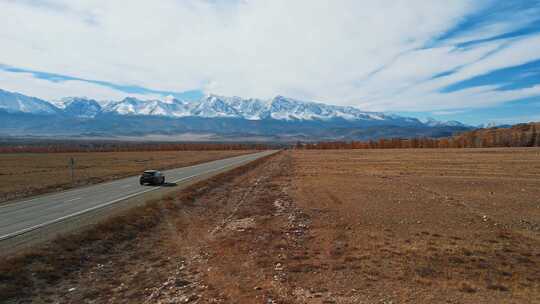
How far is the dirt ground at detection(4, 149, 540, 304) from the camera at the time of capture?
345 inches

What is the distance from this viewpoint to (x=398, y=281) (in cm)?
938

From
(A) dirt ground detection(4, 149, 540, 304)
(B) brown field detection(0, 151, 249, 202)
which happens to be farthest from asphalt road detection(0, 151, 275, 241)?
(A) dirt ground detection(4, 149, 540, 304)

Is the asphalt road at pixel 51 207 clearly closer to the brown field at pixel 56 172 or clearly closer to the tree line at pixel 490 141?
the brown field at pixel 56 172

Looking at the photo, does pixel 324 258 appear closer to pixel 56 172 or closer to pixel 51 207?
pixel 51 207

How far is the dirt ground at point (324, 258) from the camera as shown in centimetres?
877

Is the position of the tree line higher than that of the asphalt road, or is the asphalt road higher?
the tree line

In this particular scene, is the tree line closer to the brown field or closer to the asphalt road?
the brown field

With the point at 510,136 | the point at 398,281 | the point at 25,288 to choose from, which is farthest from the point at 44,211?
the point at 510,136

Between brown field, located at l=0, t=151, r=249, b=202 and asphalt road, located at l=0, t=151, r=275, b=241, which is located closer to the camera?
asphalt road, located at l=0, t=151, r=275, b=241

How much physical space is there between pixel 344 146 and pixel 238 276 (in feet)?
626

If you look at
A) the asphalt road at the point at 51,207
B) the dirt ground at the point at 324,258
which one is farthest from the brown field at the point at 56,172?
the dirt ground at the point at 324,258

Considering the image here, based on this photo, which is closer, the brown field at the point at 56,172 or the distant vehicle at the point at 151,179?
the brown field at the point at 56,172

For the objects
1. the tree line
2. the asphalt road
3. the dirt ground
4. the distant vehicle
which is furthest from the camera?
the tree line

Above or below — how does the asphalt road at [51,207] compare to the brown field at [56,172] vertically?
above
